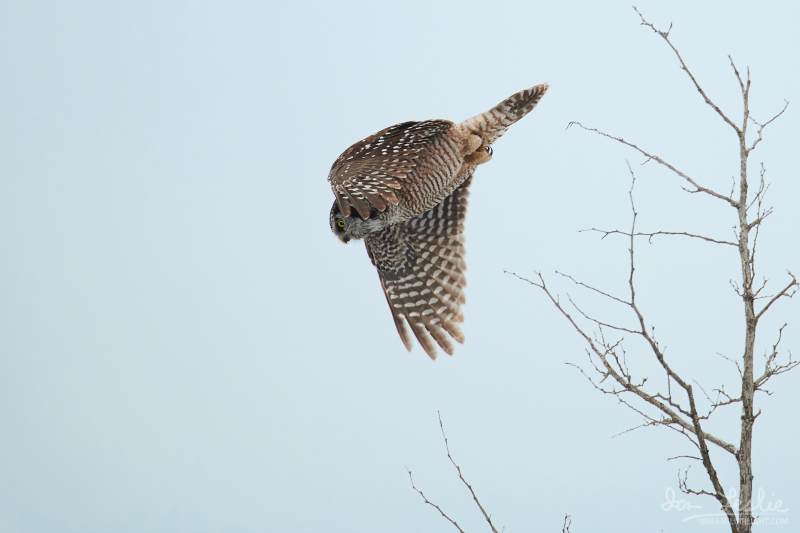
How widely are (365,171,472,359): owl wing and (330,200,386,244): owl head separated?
1348 millimetres

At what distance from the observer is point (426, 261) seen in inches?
380

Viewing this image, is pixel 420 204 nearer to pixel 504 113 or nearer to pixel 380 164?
pixel 380 164

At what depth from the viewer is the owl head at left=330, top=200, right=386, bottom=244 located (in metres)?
8.00

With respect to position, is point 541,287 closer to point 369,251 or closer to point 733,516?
point 733,516

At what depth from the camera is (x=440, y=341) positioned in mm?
9148

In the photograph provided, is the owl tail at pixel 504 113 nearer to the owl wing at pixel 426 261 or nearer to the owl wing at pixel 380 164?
the owl wing at pixel 380 164

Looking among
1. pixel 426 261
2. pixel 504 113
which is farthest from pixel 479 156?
pixel 426 261

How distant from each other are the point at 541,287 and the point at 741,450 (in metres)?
1.33

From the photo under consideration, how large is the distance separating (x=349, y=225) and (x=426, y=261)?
1.78m

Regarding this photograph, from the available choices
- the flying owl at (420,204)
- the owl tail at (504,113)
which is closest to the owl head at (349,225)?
the flying owl at (420,204)

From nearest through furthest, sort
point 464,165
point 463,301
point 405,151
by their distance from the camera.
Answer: point 405,151
point 464,165
point 463,301

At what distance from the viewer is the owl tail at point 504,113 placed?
8.53 meters

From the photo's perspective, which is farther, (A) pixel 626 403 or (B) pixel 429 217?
(B) pixel 429 217

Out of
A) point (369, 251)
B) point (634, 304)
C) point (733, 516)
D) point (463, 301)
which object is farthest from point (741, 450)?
point (369, 251)
